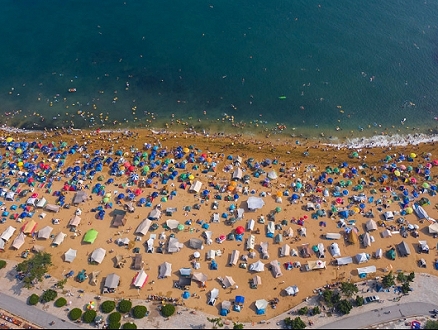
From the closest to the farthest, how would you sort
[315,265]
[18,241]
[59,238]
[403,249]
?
[315,265] → [403,249] → [18,241] → [59,238]

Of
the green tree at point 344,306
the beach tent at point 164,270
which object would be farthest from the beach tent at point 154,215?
the green tree at point 344,306

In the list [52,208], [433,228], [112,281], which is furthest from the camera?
[52,208]

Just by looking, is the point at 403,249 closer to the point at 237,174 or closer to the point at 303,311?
the point at 303,311

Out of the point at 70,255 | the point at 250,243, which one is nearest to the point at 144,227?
the point at 70,255

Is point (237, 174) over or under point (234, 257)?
over

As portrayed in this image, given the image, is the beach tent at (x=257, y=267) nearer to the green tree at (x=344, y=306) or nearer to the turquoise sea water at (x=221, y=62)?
the green tree at (x=344, y=306)

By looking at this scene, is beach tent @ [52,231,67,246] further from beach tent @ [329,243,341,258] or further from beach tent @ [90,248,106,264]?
beach tent @ [329,243,341,258]

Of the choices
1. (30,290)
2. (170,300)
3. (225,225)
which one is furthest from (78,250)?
(225,225)
